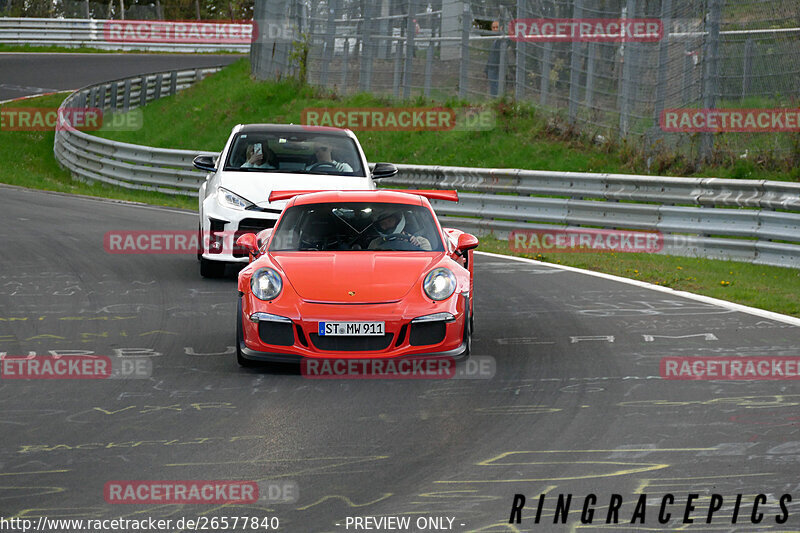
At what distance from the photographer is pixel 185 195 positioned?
77.0ft

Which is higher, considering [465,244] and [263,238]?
[465,244]

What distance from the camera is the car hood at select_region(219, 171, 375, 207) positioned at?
12812 mm

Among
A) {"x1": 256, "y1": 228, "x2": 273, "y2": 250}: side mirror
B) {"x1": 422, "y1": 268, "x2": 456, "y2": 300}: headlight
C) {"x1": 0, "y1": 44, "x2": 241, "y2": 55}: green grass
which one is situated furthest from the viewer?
{"x1": 0, "y1": 44, "x2": 241, "y2": 55}: green grass

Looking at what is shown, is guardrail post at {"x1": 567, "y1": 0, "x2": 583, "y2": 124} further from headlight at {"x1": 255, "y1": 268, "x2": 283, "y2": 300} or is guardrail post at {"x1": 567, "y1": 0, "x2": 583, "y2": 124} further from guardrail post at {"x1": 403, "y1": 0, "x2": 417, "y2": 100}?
headlight at {"x1": 255, "y1": 268, "x2": 283, "y2": 300}

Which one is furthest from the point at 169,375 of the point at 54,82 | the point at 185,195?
the point at 54,82

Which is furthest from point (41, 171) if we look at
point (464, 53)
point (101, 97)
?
point (464, 53)

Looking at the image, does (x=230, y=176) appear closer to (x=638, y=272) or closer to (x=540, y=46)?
(x=638, y=272)

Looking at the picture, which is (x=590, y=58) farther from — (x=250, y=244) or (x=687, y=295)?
(x=250, y=244)

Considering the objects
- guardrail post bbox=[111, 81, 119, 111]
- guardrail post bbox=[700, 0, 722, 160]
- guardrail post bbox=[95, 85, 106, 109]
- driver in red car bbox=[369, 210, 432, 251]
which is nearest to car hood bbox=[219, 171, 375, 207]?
driver in red car bbox=[369, 210, 432, 251]

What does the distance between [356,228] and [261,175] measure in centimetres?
388

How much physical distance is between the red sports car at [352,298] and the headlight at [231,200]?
340cm

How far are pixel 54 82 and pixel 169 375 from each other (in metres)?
35.4

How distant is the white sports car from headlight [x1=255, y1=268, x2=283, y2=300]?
3.93 m

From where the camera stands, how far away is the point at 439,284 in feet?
27.9
